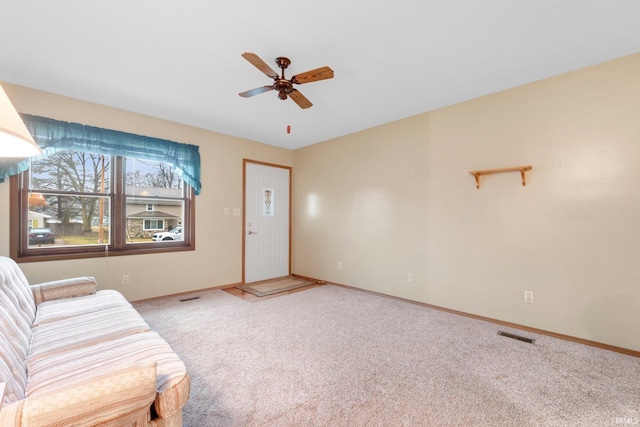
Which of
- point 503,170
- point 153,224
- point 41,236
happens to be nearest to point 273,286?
point 153,224

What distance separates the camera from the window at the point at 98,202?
2953mm

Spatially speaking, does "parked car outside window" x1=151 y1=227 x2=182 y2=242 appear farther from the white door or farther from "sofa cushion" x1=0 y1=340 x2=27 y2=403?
"sofa cushion" x1=0 y1=340 x2=27 y2=403

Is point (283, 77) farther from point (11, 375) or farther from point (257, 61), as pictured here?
point (11, 375)

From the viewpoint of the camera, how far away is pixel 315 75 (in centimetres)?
212

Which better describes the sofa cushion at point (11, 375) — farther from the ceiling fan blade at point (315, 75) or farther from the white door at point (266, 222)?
the white door at point (266, 222)

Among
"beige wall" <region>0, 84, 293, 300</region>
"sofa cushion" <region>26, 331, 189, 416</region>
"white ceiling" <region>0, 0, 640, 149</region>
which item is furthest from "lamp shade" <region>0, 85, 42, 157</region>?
"beige wall" <region>0, 84, 293, 300</region>

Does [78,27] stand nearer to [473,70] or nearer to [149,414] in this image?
[149,414]

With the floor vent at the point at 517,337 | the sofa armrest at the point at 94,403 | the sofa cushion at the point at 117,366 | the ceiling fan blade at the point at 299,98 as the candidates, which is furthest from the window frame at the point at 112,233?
the floor vent at the point at 517,337

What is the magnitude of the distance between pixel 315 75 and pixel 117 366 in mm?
2217

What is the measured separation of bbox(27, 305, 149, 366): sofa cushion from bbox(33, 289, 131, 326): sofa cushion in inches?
3.0

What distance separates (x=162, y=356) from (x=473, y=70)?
10.7ft

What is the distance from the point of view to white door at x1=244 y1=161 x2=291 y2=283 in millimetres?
4723

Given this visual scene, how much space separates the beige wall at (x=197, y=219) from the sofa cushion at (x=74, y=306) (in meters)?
1.00

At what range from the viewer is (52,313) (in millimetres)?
2020
